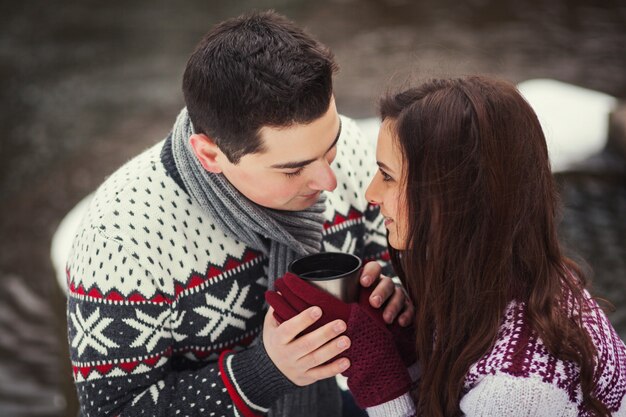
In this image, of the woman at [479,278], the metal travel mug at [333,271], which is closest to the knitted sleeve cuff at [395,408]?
the woman at [479,278]

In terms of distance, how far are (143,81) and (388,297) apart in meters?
4.47

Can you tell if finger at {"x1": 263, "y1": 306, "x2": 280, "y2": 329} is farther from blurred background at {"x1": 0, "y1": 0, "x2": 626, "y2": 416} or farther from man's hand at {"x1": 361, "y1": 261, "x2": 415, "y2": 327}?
blurred background at {"x1": 0, "y1": 0, "x2": 626, "y2": 416}

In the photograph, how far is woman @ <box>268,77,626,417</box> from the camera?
4.73 feet

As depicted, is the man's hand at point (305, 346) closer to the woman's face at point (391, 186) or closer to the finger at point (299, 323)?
the finger at point (299, 323)

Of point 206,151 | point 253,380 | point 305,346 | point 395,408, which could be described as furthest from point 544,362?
point 206,151

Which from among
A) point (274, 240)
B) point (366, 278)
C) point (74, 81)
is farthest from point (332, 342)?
point (74, 81)

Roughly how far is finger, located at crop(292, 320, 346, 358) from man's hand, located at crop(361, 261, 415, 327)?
0.15 meters

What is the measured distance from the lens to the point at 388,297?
1679 mm

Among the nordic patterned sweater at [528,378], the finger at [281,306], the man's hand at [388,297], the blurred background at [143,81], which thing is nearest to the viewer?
the nordic patterned sweater at [528,378]

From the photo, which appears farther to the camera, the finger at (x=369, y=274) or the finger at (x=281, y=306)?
the finger at (x=369, y=274)

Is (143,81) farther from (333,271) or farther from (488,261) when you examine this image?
(488,261)

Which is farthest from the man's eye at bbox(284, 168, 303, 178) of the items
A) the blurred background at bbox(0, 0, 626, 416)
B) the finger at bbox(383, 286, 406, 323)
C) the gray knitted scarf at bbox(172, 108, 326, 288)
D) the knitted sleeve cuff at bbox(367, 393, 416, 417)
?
the blurred background at bbox(0, 0, 626, 416)

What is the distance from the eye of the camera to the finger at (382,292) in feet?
5.31

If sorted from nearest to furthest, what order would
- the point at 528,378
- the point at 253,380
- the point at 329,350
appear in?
1. the point at 528,378
2. the point at 329,350
3. the point at 253,380
